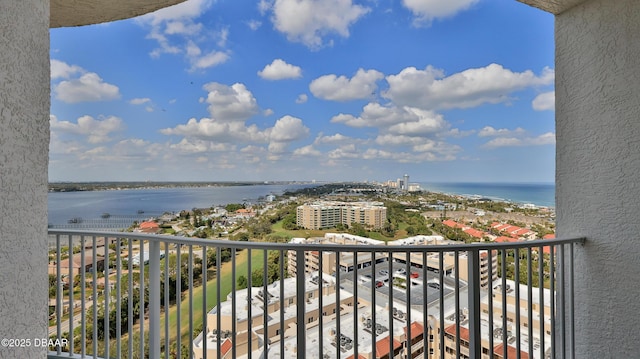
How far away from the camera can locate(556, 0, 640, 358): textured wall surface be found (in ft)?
5.69

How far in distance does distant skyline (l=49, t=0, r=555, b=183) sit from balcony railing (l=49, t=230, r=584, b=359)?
1.23m

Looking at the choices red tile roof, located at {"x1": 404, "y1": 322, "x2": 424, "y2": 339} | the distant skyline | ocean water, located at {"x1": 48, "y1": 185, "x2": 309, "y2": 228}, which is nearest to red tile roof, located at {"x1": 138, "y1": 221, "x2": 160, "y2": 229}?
ocean water, located at {"x1": 48, "y1": 185, "x2": 309, "y2": 228}

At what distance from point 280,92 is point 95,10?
1.61 metres

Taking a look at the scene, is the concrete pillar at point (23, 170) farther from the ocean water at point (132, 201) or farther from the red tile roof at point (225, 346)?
the ocean water at point (132, 201)

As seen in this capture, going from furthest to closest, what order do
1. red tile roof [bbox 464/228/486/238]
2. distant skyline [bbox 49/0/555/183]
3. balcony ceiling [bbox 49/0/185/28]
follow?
1. distant skyline [bbox 49/0/555/183]
2. red tile roof [bbox 464/228/486/238]
3. balcony ceiling [bbox 49/0/185/28]

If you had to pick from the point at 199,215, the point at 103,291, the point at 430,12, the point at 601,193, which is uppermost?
the point at 430,12

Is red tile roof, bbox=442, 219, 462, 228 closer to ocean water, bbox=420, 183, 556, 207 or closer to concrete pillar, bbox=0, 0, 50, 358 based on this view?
ocean water, bbox=420, 183, 556, 207

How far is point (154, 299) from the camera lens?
195 centimetres

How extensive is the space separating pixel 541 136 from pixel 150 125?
387cm

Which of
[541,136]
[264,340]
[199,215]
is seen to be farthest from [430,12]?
[264,340]

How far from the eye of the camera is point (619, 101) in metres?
1.78

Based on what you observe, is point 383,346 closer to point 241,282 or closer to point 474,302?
point 474,302

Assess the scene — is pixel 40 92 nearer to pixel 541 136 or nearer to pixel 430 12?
pixel 430 12

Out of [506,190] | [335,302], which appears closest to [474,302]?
[335,302]
